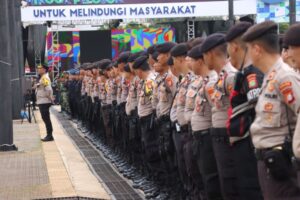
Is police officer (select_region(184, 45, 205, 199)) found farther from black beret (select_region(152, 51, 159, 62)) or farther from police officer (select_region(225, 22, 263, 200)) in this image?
black beret (select_region(152, 51, 159, 62))

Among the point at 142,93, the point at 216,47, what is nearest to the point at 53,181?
the point at 142,93

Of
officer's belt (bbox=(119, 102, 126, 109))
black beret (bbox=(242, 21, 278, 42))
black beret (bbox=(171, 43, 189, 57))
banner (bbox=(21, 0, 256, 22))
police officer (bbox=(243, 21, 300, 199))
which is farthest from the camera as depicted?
banner (bbox=(21, 0, 256, 22))

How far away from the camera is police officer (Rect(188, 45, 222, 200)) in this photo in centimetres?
594

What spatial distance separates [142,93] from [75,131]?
11.6m

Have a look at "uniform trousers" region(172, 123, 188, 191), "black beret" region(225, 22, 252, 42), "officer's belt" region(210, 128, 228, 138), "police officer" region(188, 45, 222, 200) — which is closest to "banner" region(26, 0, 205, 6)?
"uniform trousers" region(172, 123, 188, 191)

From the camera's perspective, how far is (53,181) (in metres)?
8.85

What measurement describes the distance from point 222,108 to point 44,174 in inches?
183

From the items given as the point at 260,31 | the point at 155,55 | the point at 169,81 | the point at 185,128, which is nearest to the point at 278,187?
the point at 260,31

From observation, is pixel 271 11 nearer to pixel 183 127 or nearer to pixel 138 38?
pixel 138 38

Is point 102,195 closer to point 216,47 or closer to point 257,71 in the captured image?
point 216,47

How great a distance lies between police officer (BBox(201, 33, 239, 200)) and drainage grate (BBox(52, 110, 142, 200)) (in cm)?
344

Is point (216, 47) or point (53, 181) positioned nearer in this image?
point (216, 47)

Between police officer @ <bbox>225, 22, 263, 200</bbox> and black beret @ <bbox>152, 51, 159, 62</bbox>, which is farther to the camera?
black beret @ <bbox>152, 51, 159, 62</bbox>

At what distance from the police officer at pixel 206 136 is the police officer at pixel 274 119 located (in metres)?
1.35
